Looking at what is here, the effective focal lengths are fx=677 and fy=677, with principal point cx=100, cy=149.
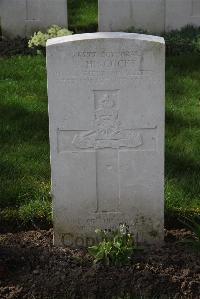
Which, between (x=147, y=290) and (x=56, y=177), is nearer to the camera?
(x=147, y=290)

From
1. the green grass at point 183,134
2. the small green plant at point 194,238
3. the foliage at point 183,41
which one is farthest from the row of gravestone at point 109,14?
the small green plant at point 194,238

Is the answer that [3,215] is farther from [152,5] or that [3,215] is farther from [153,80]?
[152,5]

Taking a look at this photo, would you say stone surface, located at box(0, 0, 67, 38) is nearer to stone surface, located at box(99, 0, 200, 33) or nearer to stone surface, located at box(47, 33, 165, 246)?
stone surface, located at box(99, 0, 200, 33)

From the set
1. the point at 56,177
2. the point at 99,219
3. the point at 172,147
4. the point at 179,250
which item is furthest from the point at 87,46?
the point at 172,147

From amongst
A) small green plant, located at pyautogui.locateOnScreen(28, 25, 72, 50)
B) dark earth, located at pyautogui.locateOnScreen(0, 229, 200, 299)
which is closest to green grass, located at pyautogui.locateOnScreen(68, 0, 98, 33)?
small green plant, located at pyautogui.locateOnScreen(28, 25, 72, 50)

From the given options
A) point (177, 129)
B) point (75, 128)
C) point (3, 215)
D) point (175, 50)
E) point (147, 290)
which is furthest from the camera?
point (175, 50)

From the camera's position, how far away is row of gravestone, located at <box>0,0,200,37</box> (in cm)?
928

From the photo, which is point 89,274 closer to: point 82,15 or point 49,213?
point 49,213

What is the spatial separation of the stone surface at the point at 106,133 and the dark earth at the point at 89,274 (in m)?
0.17

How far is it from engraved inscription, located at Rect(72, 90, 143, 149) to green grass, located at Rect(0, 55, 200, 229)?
757 millimetres

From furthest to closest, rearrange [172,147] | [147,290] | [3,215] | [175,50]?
1. [175,50]
2. [172,147]
3. [3,215]
4. [147,290]

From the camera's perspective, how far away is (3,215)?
4664 mm

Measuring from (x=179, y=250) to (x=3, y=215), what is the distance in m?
1.25

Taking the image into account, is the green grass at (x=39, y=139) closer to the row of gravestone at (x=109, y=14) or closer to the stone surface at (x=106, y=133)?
the stone surface at (x=106, y=133)
